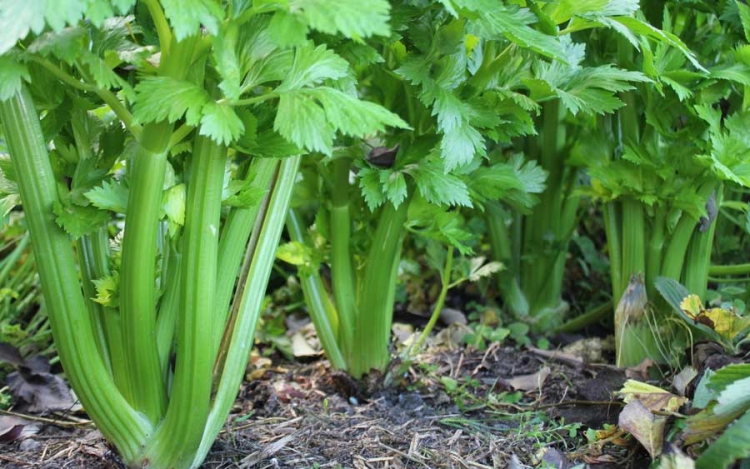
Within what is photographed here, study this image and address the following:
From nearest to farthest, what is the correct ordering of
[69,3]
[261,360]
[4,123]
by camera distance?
[69,3] → [4,123] → [261,360]

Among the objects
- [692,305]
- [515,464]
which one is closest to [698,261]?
[692,305]

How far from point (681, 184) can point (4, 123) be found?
1580 mm

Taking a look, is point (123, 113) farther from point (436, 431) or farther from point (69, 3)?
point (436, 431)

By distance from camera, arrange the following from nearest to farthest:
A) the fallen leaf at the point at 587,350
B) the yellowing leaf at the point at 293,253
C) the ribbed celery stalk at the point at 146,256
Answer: the ribbed celery stalk at the point at 146,256, the yellowing leaf at the point at 293,253, the fallen leaf at the point at 587,350

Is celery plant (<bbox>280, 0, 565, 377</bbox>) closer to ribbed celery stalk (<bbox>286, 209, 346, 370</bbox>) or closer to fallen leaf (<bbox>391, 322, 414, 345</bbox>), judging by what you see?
ribbed celery stalk (<bbox>286, 209, 346, 370</bbox>)

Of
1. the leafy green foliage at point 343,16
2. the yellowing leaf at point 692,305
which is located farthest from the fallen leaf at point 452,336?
the leafy green foliage at point 343,16

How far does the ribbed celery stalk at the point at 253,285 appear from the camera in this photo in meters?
1.54

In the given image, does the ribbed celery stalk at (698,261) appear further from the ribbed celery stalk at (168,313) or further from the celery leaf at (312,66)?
the ribbed celery stalk at (168,313)

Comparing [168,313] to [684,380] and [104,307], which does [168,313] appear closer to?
[104,307]

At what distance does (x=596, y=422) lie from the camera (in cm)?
170

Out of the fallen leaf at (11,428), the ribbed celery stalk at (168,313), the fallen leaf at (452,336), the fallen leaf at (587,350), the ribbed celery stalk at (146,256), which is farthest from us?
the fallen leaf at (452,336)

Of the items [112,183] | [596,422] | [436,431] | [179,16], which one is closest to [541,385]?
[596,422]

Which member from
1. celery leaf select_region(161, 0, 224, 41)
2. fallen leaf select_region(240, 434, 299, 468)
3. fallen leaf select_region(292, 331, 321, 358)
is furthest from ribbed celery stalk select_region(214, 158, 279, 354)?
fallen leaf select_region(292, 331, 321, 358)

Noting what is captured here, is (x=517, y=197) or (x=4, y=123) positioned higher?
(x=4, y=123)
